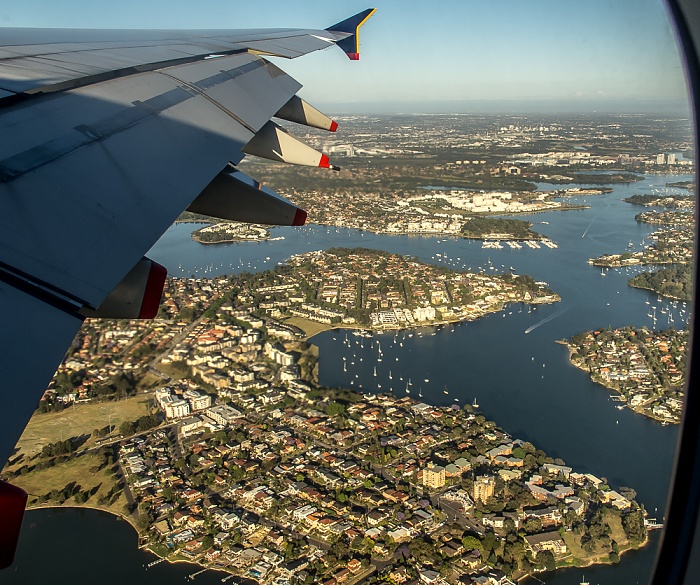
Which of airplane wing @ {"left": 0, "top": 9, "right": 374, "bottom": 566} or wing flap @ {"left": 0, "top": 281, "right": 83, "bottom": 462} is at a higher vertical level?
airplane wing @ {"left": 0, "top": 9, "right": 374, "bottom": 566}

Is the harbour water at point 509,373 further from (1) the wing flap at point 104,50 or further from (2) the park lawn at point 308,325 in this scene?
(1) the wing flap at point 104,50

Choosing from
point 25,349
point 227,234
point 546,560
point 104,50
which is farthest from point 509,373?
point 227,234

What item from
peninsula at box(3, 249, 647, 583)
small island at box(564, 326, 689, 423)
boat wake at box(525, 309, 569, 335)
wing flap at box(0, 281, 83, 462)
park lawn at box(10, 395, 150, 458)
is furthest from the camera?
boat wake at box(525, 309, 569, 335)

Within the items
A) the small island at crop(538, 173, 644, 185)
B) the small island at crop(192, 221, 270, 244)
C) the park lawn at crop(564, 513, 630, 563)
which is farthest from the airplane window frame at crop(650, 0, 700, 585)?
the small island at crop(538, 173, 644, 185)

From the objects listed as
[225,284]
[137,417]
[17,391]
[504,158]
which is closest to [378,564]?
[137,417]

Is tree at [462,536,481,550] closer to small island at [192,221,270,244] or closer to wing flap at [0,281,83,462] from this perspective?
wing flap at [0,281,83,462]

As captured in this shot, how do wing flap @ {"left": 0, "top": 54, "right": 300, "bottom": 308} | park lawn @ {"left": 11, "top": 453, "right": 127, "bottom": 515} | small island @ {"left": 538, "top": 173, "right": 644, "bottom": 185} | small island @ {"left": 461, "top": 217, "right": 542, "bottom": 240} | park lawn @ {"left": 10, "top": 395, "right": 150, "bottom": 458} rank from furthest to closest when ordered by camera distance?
small island @ {"left": 538, "top": 173, "right": 644, "bottom": 185}
small island @ {"left": 461, "top": 217, "right": 542, "bottom": 240}
park lawn @ {"left": 10, "top": 395, "right": 150, "bottom": 458}
park lawn @ {"left": 11, "top": 453, "right": 127, "bottom": 515}
wing flap @ {"left": 0, "top": 54, "right": 300, "bottom": 308}

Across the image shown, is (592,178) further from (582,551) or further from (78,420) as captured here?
(78,420)

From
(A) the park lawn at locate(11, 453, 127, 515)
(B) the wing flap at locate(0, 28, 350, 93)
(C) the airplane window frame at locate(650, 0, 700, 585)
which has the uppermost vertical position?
(B) the wing flap at locate(0, 28, 350, 93)
